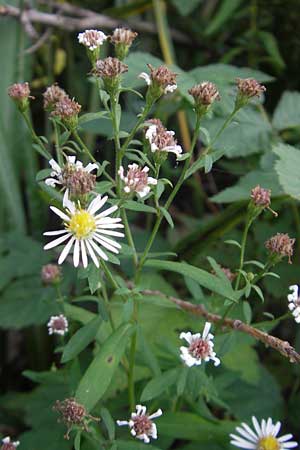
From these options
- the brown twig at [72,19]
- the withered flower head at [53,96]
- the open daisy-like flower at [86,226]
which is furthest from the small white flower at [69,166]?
the brown twig at [72,19]

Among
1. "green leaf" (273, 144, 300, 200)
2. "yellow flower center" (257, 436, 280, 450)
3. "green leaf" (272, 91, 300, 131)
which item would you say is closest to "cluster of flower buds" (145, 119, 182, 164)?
"green leaf" (273, 144, 300, 200)

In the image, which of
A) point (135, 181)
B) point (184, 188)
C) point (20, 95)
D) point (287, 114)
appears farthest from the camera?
point (184, 188)

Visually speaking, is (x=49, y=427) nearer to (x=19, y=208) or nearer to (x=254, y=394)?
(x=254, y=394)

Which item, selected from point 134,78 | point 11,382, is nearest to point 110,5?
point 134,78

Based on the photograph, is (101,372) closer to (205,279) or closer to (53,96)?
(205,279)

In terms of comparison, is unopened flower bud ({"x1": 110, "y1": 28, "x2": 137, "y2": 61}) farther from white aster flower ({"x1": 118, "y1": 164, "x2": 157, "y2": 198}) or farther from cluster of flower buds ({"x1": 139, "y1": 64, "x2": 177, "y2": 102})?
white aster flower ({"x1": 118, "y1": 164, "x2": 157, "y2": 198})

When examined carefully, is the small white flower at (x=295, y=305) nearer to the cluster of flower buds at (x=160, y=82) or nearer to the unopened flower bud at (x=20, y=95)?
the cluster of flower buds at (x=160, y=82)

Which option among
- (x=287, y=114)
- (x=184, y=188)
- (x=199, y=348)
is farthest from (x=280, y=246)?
(x=184, y=188)
